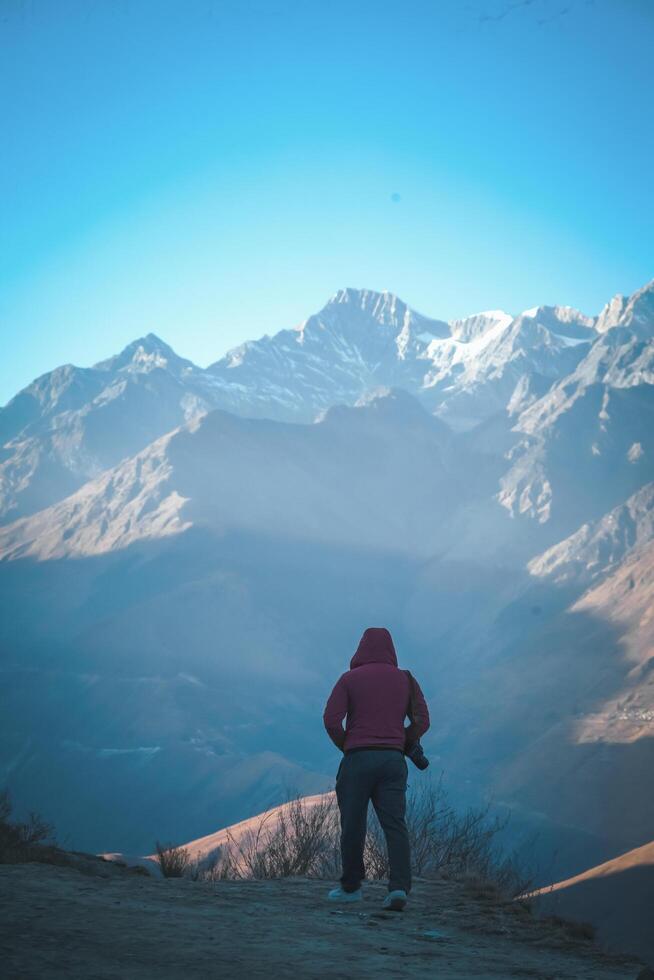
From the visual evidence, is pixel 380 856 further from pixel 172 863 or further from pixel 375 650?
pixel 375 650

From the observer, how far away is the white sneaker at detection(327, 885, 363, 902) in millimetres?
7794

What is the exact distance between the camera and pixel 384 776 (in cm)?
779

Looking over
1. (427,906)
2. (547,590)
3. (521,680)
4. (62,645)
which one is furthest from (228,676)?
(427,906)

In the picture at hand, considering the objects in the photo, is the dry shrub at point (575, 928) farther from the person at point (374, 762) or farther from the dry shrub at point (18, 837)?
the dry shrub at point (18, 837)

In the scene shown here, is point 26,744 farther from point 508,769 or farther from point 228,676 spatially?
point 508,769

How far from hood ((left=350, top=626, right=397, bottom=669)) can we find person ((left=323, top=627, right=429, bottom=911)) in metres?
0.12

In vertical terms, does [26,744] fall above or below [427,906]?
above

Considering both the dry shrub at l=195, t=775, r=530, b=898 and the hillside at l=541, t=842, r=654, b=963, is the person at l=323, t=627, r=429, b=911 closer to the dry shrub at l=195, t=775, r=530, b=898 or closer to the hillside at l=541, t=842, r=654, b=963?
the dry shrub at l=195, t=775, r=530, b=898

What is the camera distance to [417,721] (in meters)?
8.13

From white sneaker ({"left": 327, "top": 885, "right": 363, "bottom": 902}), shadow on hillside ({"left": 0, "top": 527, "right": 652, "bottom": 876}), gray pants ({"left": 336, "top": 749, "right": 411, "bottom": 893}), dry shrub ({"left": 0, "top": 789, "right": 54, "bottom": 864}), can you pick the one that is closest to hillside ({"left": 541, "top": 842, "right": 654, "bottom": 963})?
dry shrub ({"left": 0, "top": 789, "right": 54, "bottom": 864})

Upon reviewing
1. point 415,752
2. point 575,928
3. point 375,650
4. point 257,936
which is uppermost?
point 375,650

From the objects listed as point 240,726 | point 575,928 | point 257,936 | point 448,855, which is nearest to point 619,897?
point 448,855

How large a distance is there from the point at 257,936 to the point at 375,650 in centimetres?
311

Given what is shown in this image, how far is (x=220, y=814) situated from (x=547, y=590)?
95.5 m
